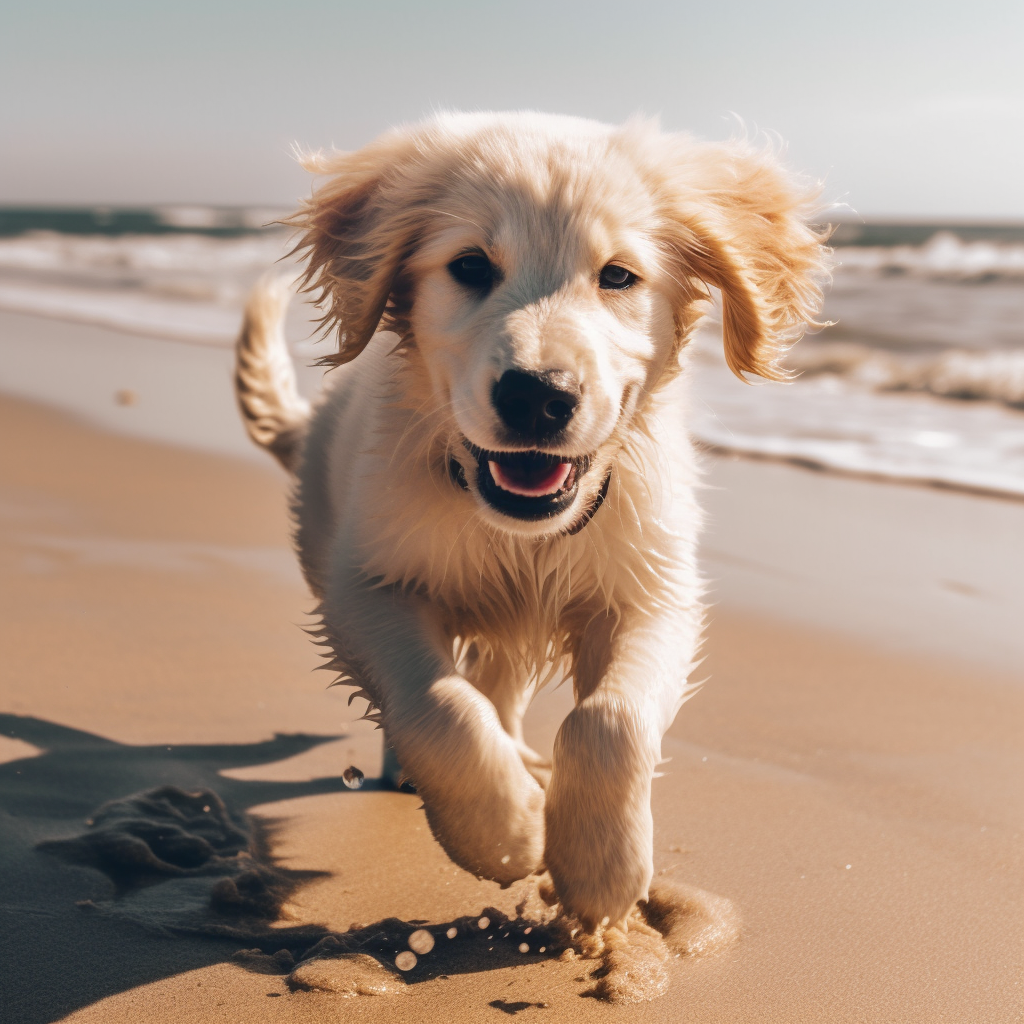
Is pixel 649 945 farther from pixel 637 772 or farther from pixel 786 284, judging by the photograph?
pixel 786 284

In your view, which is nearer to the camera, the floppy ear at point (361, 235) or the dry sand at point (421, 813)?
the dry sand at point (421, 813)

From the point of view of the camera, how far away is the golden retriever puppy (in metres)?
2.18

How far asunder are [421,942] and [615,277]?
1.41m

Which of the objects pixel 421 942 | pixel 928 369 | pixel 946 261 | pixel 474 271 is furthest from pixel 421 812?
pixel 946 261

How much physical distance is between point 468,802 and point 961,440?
6758 millimetres

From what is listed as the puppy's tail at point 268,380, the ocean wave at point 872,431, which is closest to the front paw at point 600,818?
the puppy's tail at point 268,380

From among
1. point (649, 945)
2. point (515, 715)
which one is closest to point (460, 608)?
point (515, 715)

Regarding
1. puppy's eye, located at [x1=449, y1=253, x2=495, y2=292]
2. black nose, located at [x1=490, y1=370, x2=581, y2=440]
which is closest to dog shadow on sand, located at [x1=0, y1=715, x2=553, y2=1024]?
black nose, located at [x1=490, y1=370, x2=581, y2=440]

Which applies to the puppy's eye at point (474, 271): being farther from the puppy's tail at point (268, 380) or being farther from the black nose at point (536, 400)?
the puppy's tail at point (268, 380)

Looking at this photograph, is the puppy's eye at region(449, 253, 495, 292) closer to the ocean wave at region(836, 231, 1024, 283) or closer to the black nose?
the black nose

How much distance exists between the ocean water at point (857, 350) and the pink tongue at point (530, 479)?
562 millimetres

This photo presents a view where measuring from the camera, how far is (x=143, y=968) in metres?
2.12

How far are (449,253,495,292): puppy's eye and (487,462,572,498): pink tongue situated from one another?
392mm

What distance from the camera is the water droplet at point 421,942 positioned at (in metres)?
2.24
